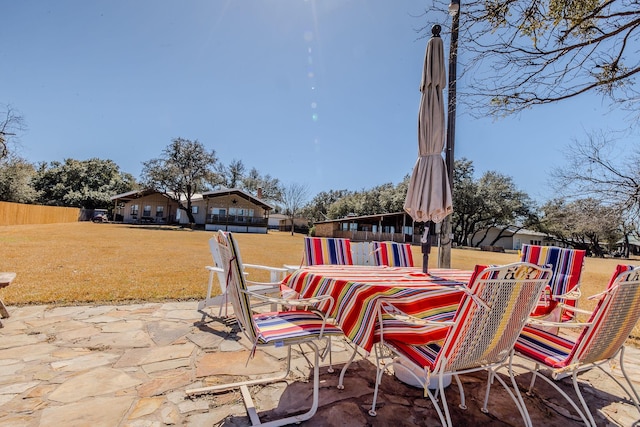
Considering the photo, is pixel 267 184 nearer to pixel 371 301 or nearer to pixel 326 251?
pixel 326 251

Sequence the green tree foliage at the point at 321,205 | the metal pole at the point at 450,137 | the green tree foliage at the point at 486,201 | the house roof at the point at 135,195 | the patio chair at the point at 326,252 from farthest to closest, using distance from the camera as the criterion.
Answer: the green tree foliage at the point at 321,205
the house roof at the point at 135,195
the green tree foliage at the point at 486,201
the metal pole at the point at 450,137
the patio chair at the point at 326,252

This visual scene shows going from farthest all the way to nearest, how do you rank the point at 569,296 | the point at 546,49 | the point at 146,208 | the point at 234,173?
the point at 234,173
the point at 146,208
the point at 546,49
the point at 569,296

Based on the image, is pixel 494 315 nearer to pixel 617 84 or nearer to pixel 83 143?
pixel 617 84

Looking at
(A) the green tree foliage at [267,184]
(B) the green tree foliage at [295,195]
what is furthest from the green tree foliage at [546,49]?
(A) the green tree foliage at [267,184]

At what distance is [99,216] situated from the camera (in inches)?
1291

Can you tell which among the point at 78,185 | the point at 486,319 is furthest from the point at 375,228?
the point at 78,185

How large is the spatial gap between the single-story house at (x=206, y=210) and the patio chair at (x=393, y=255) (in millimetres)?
28475

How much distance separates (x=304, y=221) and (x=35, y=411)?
46.5 metres

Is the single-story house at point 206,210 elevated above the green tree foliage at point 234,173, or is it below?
below

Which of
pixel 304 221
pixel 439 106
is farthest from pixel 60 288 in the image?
pixel 304 221

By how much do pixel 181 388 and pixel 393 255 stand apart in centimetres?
272

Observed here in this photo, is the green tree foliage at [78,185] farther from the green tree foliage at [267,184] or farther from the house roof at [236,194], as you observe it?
the green tree foliage at [267,184]

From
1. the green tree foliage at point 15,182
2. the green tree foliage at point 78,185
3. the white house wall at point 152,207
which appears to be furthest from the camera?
the green tree foliage at point 78,185

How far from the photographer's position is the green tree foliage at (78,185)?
1537 inches
